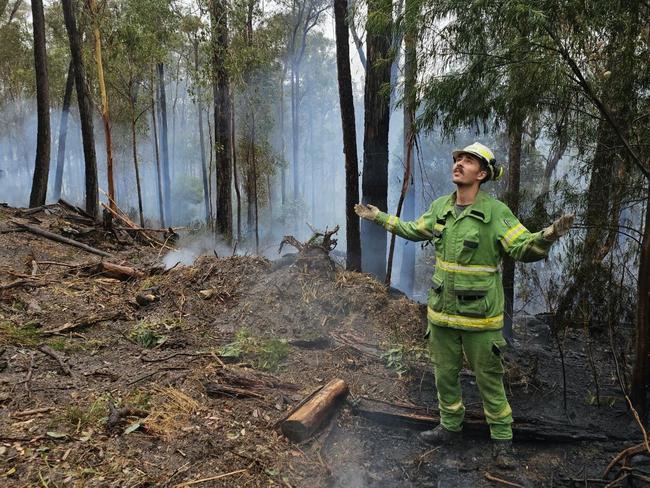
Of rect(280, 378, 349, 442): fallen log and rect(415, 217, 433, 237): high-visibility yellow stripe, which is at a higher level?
rect(415, 217, 433, 237): high-visibility yellow stripe

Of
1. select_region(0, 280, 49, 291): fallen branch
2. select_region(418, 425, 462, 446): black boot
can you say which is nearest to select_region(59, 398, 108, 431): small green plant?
select_region(418, 425, 462, 446): black boot

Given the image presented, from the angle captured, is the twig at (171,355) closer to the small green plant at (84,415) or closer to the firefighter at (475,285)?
the small green plant at (84,415)

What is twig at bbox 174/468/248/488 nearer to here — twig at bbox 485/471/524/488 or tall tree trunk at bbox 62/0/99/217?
twig at bbox 485/471/524/488

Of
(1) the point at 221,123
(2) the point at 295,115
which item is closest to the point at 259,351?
(1) the point at 221,123

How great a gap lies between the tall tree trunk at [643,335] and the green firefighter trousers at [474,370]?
1651mm

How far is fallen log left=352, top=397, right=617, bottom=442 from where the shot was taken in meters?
3.62

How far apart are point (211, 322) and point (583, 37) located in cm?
502

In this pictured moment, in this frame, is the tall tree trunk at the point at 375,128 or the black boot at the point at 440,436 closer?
the black boot at the point at 440,436

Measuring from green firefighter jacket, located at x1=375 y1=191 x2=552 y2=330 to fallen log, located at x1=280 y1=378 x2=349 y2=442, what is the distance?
44.0 inches

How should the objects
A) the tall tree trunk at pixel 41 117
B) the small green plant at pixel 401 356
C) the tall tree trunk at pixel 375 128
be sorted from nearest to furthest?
the small green plant at pixel 401 356, the tall tree trunk at pixel 375 128, the tall tree trunk at pixel 41 117

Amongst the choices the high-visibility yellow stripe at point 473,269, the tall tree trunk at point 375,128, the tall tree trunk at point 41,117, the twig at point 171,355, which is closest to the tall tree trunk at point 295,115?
the tall tree trunk at point 41,117

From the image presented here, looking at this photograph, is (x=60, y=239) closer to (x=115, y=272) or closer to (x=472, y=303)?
(x=115, y=272)

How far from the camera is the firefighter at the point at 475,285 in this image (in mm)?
3238

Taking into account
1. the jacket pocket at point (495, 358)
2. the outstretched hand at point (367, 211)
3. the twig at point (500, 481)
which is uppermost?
the outstretched hand at point (367, 211)
